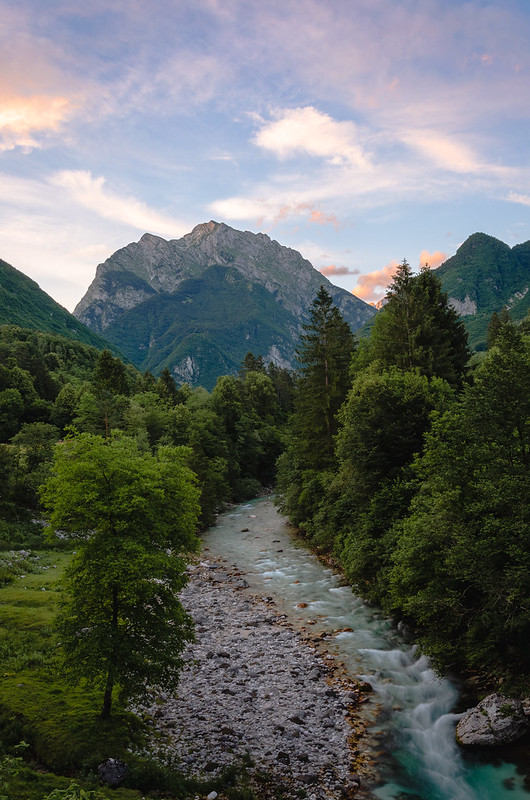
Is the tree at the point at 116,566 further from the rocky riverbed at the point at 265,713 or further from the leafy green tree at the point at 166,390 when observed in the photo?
the leafy green tree at the point at 166,390

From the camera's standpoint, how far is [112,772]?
35.9 feet

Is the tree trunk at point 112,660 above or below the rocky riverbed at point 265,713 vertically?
above

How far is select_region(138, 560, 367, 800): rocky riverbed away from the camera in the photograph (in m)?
12.7

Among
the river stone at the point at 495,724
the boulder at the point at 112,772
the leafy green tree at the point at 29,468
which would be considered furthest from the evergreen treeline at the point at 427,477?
the leafy green tree at the point at 29,468

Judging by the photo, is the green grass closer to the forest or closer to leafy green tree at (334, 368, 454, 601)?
the forest

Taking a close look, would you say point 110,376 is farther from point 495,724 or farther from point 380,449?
point 495,724

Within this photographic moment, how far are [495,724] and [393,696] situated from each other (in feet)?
13.5

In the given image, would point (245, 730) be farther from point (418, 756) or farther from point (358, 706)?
point (418, 756)

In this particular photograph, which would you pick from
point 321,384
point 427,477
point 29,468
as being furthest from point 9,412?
A: point 427,477

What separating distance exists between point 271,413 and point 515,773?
9238cm

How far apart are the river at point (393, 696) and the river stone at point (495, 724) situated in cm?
38

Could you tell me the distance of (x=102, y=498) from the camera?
491 inches

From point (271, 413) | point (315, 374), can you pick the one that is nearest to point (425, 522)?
point (315, 374)

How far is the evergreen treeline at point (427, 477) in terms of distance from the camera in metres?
15.0
